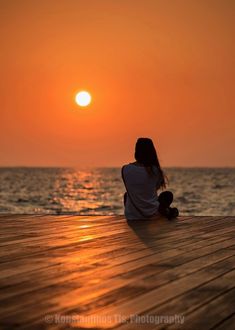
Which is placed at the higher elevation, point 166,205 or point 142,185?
point 142,185

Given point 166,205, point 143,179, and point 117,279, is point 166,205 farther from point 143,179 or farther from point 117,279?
point 117,279

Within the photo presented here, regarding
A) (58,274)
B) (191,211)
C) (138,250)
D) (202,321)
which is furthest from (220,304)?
(191,211)

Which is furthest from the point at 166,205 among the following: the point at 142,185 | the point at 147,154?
the point at 147,154

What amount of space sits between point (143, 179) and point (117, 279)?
3898mm

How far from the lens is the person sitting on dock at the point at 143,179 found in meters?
7.09

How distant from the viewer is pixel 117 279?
327cm

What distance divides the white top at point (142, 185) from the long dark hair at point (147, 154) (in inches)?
2.2

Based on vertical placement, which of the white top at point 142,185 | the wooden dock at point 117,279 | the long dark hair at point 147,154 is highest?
the long dark hair at point 147,154

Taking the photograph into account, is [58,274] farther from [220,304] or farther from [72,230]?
[72,230]

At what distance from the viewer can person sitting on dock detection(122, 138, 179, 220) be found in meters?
7.09

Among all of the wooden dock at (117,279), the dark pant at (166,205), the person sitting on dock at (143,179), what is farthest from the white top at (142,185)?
the wooden dock at (117,279)

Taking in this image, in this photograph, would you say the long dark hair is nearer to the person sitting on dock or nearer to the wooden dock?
the person sitting on dock

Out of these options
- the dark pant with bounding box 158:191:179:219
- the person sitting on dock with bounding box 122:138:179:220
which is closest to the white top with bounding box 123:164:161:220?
the person sitting on dock with bounding box 122:138:179:220

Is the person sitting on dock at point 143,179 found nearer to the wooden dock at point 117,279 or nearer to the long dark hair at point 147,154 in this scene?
the long dark hair at point 147,154
